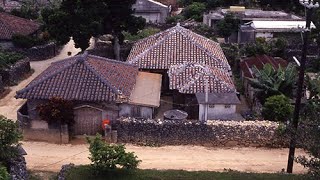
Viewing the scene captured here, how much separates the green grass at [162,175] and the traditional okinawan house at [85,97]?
4.25 m

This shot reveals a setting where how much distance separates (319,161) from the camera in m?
15.1

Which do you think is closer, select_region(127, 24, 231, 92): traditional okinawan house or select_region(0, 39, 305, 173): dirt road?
select_region(0, 39, 305, 173): dirt road

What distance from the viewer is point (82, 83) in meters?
22.9

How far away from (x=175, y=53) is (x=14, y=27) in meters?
14.6

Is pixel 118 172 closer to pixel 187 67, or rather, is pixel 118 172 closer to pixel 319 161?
pixel 319 161

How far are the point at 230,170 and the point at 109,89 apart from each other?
673 centimetres

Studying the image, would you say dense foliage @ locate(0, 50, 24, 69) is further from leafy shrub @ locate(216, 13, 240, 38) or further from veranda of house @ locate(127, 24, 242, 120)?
leafy shrub @ locate(216, 13, 240, 38)

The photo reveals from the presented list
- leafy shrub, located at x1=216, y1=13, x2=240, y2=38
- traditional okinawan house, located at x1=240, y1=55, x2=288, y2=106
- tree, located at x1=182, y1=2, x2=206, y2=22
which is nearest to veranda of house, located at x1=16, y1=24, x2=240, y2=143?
traditional okinawan house, located at x1=240, y1=55, x2=288, y2=106

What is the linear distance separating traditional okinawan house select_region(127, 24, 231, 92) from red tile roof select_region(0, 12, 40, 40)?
1100 centimetres

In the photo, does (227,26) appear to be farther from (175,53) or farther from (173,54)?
(173,54)

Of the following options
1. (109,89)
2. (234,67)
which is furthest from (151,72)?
(234,67)

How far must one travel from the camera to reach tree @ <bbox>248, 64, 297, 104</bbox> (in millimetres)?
24794

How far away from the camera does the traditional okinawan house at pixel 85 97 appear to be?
22.2 m

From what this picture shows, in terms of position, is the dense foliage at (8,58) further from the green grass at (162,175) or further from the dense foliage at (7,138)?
the green grass at (162,175)
